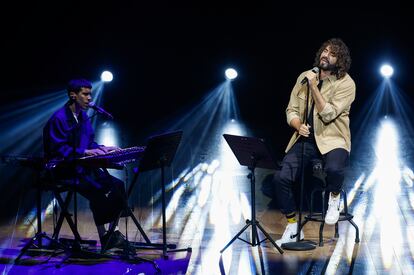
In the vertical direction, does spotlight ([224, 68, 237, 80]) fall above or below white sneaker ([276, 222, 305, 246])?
above

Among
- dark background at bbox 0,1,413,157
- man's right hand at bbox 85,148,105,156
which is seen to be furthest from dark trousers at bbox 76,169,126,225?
dark background at bbox 0,1,413,157

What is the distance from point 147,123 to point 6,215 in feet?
15.9

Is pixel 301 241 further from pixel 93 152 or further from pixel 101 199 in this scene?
pixel 93 152

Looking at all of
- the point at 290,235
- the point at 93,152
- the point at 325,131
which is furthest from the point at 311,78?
the point at 93,152

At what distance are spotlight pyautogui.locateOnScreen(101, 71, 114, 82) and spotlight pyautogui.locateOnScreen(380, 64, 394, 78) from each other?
4.78 m

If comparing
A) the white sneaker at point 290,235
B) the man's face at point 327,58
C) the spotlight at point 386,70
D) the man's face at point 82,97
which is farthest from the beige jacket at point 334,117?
the spotlight at point 386,70

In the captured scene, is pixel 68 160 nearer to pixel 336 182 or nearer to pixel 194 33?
pixel 336 182

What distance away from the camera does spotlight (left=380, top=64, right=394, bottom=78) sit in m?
11.2

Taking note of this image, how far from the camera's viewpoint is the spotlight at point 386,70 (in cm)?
1124

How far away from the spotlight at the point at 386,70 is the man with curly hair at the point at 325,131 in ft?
20.2

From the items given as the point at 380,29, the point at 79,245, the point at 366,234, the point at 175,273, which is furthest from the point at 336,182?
the point at 380,29

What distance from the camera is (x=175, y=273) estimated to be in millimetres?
4520

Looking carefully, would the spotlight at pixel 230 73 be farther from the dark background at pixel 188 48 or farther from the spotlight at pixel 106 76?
the spotlight at pixel 106 76

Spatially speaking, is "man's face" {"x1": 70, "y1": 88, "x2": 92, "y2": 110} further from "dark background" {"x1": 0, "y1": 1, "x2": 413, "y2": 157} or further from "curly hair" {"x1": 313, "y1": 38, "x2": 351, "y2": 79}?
"dark background" {"x1": 0, "y1": 1, "x2": 413, "y2": 157}
